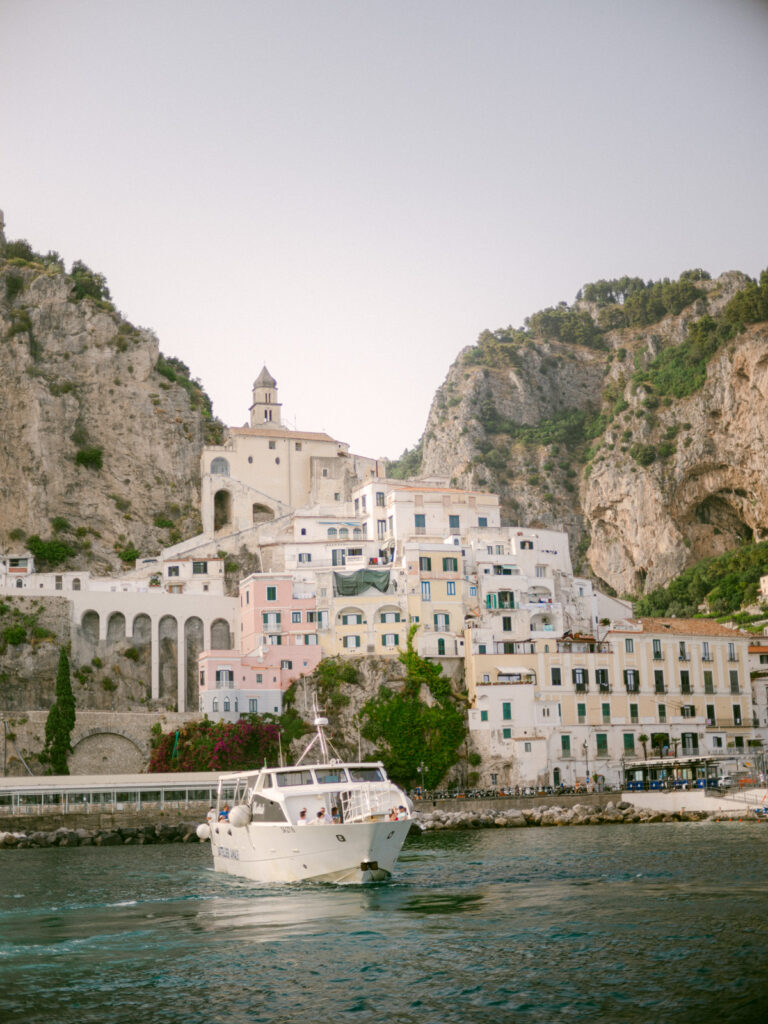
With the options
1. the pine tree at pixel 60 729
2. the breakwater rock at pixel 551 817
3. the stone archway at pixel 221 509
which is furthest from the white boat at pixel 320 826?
the stone archway at pixel 221 509

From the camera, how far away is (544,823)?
2169 inches

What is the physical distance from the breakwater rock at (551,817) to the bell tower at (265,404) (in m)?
48.1

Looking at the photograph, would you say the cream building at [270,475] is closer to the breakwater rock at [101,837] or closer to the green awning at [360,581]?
A: the green awning at [360,581]

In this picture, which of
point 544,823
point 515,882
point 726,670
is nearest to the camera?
point 515,882

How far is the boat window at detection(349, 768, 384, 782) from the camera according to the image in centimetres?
3447

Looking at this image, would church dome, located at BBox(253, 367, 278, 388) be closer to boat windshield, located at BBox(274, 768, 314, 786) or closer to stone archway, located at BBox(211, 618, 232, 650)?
stone archway, located at BBox(211, 618, 232, 650)

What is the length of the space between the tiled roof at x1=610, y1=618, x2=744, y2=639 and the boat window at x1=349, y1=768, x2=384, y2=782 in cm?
3493

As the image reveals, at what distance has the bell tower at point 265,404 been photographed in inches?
3880

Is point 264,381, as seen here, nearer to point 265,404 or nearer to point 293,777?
point 265,404

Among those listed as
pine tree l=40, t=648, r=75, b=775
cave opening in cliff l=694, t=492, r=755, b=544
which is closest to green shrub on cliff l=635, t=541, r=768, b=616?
cave opening in cliff l=694, t=492, r=755, b=544

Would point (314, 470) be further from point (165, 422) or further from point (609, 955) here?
point (609, 955)

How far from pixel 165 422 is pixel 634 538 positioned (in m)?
42.3

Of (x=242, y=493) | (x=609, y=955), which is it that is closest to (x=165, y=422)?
(x=242, y=493)

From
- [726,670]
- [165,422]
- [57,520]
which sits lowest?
[726,670]
